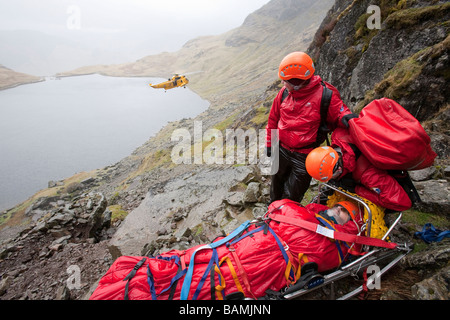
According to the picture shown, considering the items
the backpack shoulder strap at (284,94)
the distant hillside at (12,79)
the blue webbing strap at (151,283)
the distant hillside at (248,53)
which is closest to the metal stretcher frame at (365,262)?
the blue webbing strap at (151,283)

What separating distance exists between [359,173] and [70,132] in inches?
2282

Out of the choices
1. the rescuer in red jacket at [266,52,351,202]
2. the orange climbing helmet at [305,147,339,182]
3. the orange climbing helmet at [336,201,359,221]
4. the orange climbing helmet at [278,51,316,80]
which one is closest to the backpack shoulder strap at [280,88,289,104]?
the rescuer in red jacket at [266,52,351,202]

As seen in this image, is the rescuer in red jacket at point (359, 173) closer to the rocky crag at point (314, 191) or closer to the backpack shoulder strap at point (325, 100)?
the backpack shoulder strap at point (325, 100)

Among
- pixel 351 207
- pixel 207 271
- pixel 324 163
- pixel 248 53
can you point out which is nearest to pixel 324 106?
pixel 324 163

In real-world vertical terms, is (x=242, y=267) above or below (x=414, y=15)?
below

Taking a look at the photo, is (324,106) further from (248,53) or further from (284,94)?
(248,53)

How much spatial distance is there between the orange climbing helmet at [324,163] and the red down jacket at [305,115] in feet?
2.65

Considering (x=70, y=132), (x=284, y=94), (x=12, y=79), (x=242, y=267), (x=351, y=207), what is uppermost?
(x=12, y=79)

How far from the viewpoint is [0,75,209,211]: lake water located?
33719 mm

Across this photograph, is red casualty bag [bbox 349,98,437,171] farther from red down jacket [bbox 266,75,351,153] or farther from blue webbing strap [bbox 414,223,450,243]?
blue webbing strap [bbox 414,223,450,243]

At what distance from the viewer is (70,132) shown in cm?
4850

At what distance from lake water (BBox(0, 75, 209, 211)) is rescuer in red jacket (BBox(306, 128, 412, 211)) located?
36.6m

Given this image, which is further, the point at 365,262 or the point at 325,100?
the point at 325,100
